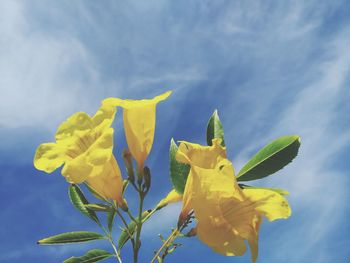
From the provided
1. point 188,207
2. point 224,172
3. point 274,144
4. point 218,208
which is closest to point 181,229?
point 188,207

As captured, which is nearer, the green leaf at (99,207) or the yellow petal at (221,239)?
the yellow petal at (221,239)

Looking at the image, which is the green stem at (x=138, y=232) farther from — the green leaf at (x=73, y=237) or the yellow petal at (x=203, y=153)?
the green leaf at (x=73, y=237)

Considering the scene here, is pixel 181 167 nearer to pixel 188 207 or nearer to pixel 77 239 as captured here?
pixel 188 207

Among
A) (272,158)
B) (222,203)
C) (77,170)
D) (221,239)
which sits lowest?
(221,239)

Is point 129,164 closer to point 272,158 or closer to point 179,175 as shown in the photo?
point 179,175

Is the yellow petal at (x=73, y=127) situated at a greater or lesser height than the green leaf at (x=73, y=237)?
greater

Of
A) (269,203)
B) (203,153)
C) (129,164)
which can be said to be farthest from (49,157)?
(269,203)

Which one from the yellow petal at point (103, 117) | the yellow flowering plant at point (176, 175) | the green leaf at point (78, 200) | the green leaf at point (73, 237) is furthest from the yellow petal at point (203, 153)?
the green leaf at point (73, 237)
